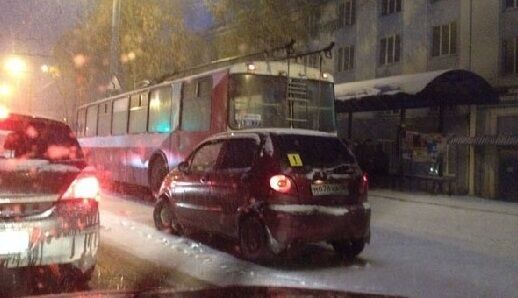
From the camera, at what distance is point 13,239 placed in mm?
5496

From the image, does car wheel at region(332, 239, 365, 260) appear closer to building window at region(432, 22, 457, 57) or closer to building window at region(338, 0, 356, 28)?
building window at region(432, 22, 457, 57)

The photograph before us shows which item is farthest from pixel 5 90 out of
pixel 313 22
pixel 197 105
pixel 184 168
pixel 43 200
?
pixel 43 200

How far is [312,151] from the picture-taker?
791 cm

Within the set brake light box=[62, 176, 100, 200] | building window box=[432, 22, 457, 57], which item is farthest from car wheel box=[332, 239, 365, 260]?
building window box=[432, 22, 457, 57]

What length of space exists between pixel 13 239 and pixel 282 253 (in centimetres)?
349

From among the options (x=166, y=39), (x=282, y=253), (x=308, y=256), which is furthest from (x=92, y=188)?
(x=166, y=39)

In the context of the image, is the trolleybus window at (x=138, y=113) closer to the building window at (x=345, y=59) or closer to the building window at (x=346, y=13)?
the building window at (x=345, y=59)

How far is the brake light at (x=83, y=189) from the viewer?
594 cm

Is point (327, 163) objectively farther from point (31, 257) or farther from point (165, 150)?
point (165, 150)

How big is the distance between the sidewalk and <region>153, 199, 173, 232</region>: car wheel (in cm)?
911

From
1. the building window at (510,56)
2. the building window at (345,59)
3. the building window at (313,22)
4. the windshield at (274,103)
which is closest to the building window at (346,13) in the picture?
the building window at (345,59)

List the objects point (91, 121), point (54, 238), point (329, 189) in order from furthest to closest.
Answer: point (91, 121), point (329, 189), point (54, 238)

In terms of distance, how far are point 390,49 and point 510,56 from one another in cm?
653

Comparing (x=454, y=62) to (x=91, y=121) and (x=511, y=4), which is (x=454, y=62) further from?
(x=91, y=121)
